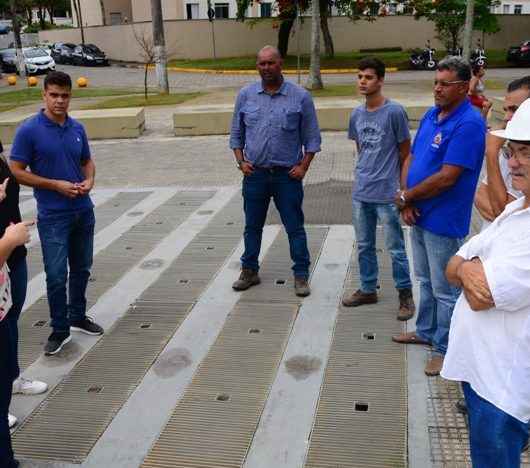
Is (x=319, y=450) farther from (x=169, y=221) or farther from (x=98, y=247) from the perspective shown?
(x=169, y=221)

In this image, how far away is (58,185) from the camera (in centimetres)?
417

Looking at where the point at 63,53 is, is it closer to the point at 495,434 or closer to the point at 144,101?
the point at 144,101

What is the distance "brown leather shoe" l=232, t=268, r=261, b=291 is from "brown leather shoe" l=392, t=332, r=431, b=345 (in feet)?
4.99

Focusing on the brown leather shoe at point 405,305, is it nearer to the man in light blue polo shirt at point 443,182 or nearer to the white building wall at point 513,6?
the man in light blue polo shirt at point 443,182

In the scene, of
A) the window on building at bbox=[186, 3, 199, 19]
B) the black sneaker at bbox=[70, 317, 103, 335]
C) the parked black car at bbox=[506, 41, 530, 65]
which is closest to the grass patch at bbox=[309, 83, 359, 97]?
the parked black car at bbox=[506, 41, 530, 65]

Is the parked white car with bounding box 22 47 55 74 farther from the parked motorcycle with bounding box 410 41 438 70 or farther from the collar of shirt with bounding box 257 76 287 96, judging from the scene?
the collar of shirt with bounding box 257 76 287 96

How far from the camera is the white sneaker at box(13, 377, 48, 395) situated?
399 cm

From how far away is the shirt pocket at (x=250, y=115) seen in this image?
5.03 metres

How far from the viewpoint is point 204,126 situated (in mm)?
13508

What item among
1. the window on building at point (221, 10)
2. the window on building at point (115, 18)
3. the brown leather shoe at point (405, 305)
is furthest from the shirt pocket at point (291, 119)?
the window on building at point (115, 18)

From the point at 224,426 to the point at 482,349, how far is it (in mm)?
1841

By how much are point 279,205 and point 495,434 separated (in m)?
3.25

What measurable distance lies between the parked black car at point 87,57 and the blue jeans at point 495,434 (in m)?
41.8

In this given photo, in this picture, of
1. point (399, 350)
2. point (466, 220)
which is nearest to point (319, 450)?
point (399, 350)
